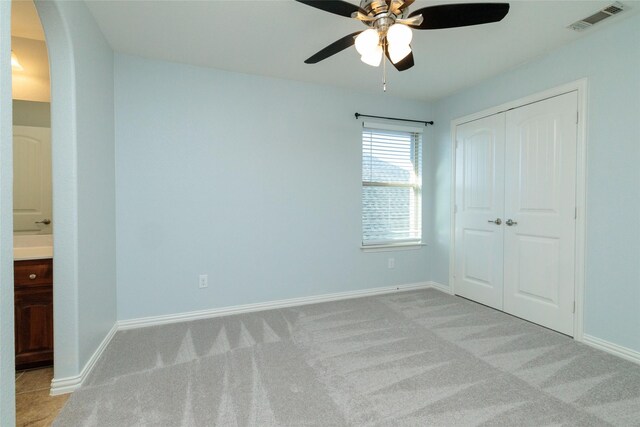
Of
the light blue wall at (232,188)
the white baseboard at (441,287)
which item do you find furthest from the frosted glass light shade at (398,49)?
the white baseboard at (441,287)

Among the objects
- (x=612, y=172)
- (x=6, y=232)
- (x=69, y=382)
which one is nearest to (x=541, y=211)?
(x=612, y=172)

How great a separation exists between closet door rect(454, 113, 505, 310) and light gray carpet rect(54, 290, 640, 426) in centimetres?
58

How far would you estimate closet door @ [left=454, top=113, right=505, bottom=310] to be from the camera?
318cm

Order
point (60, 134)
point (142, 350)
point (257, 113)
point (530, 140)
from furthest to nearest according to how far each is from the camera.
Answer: point (257, 113) → point (530, 140) → point (142, 350) → point (60, 134)

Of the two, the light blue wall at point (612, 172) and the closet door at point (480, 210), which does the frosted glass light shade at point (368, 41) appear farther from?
the closet door at point (480, 210)

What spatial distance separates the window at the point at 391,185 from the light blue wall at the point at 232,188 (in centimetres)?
17

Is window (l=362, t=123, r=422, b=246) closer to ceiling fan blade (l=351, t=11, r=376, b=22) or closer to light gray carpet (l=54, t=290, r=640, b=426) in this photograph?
light gray carpet (l=54, t=290, r=640, b=426)

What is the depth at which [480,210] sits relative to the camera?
3381mm

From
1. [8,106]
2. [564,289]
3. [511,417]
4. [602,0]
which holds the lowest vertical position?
[511,417]

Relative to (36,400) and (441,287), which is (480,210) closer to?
(441,287)

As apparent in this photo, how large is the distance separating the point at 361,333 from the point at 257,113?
239 cm

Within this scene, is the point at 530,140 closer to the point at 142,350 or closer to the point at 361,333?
the point at 361,333

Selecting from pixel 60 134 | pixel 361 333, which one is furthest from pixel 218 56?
pixel 361 333

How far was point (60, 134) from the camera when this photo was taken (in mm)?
1782
